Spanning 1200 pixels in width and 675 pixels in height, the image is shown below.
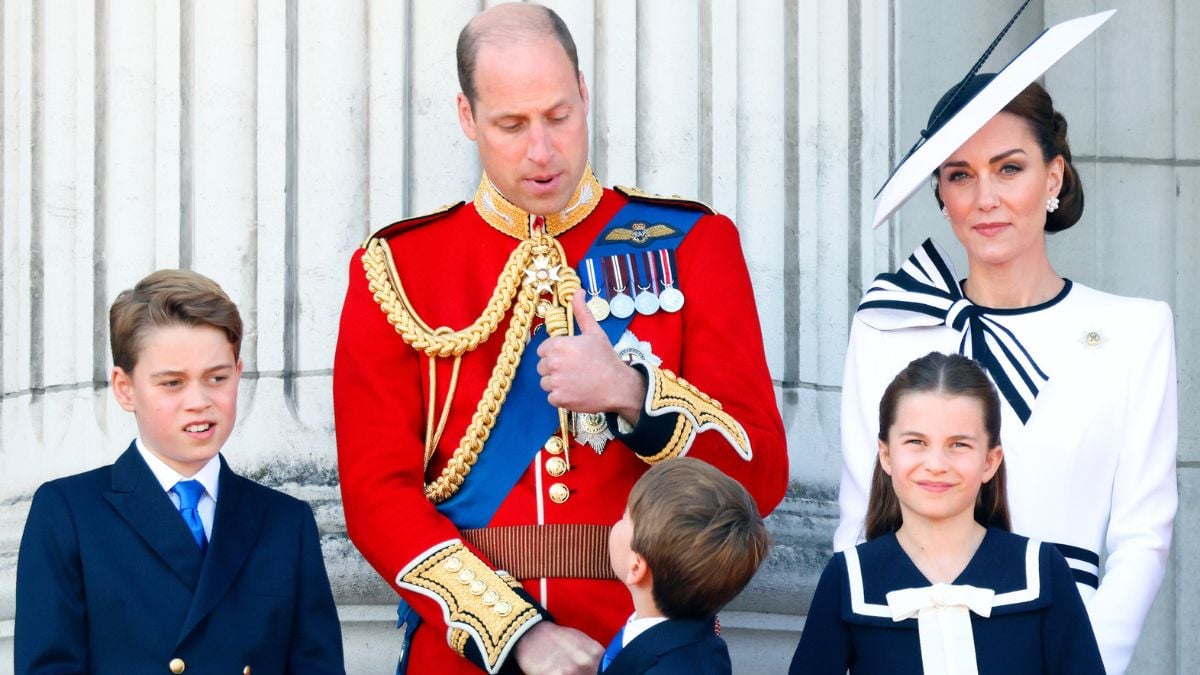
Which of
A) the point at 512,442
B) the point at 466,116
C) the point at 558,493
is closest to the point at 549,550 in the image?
the point at 558,493

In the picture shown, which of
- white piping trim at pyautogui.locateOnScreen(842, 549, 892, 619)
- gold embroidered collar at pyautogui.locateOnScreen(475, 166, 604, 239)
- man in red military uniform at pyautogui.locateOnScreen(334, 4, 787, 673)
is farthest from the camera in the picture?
gold embroidered collar at pyautogui.locateOnScreen(475, 166, 604, 239)

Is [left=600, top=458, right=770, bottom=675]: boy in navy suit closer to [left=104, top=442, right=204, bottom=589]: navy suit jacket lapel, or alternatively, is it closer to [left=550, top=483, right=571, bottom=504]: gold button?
[left=550, top=483, right=571, bottom=504]: gold button

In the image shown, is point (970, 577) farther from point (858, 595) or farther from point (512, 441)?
point (512, 441)

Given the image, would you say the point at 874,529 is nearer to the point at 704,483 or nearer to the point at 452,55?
the point at 704,483

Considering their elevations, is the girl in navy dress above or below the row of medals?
below

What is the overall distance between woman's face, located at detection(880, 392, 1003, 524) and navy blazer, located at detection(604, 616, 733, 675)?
0.48 meters

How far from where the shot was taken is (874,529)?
3895mm

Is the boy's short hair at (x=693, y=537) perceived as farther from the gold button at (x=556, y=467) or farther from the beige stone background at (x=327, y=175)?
the beige stone background at (x=327, y=175)

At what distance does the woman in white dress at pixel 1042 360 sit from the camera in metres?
3.95

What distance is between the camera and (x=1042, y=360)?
13.4 feet

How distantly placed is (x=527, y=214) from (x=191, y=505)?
874mm

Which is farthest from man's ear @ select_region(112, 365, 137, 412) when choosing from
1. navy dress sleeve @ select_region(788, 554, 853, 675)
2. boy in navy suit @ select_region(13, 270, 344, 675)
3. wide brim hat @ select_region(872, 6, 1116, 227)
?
wide brim hat @ select_region(872, 6, 1116, 227)

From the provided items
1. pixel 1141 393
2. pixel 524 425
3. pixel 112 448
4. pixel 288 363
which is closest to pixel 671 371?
pixel 524 425

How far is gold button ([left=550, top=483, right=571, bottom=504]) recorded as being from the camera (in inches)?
153
